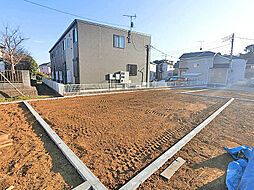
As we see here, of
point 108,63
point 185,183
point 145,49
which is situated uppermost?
point 145,49

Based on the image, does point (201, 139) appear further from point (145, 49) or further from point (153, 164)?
point (145, 49)

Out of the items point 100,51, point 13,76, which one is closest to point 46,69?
point 100,51

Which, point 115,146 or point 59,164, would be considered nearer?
point 59,164

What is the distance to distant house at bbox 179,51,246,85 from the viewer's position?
69.9ft

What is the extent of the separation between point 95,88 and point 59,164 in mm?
9210

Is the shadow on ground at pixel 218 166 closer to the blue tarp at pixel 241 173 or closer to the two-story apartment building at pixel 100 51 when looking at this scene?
the blue tarp at pixel 241 173

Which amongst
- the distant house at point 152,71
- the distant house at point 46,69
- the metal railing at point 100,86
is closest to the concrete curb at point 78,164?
the metal railing at point 100,86

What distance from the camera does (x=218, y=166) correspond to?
205 centimetres

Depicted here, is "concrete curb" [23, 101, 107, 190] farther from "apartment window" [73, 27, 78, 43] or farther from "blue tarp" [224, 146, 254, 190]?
"apartment window" [73, 27, 78, 43]

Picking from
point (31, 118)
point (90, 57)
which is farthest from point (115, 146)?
point (90, 57)

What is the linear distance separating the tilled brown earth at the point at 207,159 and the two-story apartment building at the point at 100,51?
9.59 m

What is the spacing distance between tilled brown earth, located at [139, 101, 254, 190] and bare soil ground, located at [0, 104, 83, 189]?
1.21m

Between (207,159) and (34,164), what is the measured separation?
3079mm

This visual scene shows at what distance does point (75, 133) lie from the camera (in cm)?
308
